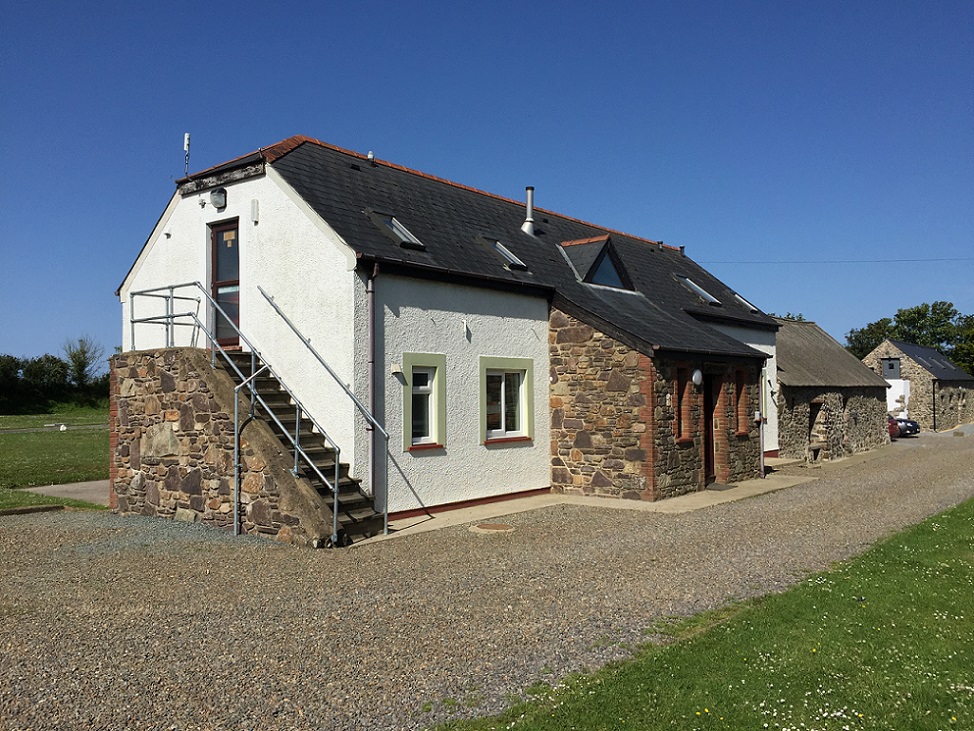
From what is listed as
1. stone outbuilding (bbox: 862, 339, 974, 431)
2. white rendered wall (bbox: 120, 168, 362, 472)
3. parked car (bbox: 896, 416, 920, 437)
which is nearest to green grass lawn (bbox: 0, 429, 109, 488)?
white rendered wall (bbox: 120, 168, 362, 472)

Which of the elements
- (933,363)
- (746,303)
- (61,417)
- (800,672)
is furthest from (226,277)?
(933,363)

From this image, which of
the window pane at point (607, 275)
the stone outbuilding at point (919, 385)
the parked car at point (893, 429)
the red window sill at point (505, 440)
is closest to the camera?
the red window sill at point (505, 440)

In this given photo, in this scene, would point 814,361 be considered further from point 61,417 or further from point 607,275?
point 61,417

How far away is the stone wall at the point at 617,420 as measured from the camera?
14.5 m

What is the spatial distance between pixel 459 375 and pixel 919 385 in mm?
43102

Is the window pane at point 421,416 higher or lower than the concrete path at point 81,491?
higher

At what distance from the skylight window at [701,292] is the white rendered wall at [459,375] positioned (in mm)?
8277

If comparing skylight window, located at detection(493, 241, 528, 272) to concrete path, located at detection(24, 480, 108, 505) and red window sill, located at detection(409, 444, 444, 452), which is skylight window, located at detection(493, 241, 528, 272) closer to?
red window sill, located at detection(409, 444, 444, 452)

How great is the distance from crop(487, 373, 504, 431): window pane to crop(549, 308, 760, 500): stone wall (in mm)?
1439

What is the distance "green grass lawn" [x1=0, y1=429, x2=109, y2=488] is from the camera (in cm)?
1906

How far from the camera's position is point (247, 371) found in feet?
41.8

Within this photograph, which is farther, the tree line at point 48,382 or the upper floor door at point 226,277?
the tree line at point 48,382

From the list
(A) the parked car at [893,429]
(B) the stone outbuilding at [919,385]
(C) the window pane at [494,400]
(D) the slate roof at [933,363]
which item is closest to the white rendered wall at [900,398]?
(B) the stone outbuilding at [919,385]

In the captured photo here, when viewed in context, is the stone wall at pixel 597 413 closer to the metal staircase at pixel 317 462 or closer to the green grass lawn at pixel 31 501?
the metal staircase at pixel 317 462
